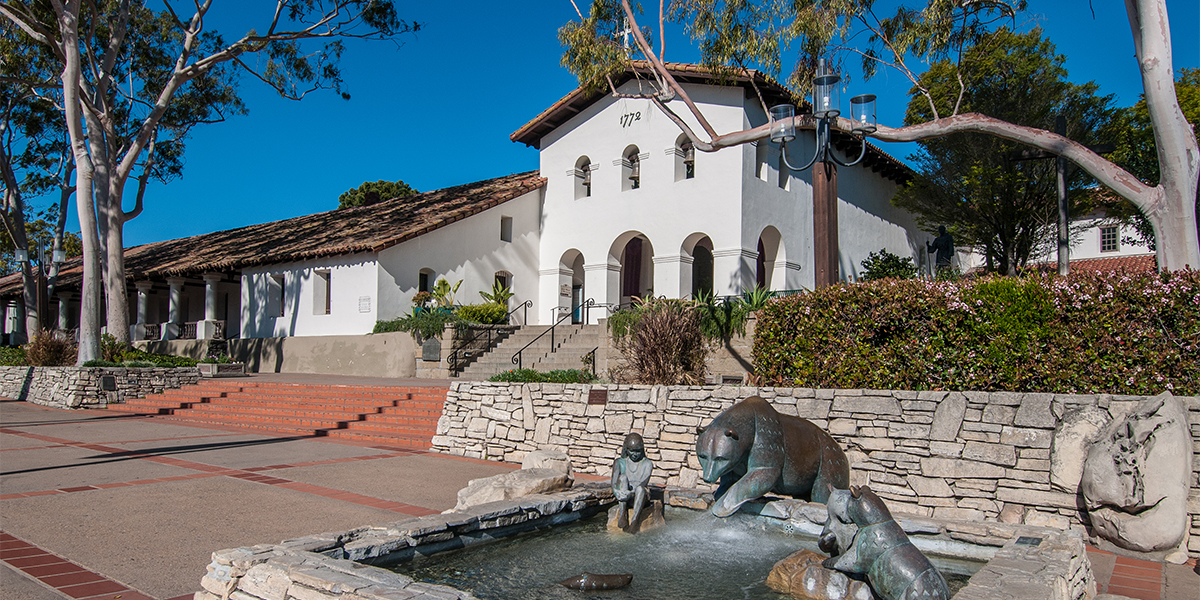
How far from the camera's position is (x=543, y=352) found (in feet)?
58.7

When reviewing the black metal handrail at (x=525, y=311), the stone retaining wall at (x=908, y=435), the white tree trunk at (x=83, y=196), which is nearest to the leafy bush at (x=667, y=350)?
the stone retaining wall at (x=908, y=435)

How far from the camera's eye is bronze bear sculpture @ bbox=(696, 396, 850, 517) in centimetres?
519

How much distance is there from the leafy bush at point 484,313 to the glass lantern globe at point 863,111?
12.8 meters

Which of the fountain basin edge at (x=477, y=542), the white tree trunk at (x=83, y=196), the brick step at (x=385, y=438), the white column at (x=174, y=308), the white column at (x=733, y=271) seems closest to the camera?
the fountain basin edge at (x=477, y=542)

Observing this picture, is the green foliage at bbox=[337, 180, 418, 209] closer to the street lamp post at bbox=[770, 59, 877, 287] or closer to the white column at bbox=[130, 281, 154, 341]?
the white column at bbox=[130, 281, 154, 341]

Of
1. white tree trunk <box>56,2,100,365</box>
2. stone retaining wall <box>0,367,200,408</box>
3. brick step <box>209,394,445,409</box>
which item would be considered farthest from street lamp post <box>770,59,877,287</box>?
white tree trunk <box>56,2,100,365</box>

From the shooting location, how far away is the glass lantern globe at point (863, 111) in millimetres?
9875

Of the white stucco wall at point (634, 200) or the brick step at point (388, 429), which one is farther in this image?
the white stucco wall at point (634, 200)

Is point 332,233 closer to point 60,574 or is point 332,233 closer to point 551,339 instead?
point 551,339

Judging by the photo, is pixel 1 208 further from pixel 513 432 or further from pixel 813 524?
pixel 813 524

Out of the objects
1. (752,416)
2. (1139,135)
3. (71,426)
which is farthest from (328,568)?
(1139,135)

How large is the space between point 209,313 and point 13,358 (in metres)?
6.22

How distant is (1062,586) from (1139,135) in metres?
21.8

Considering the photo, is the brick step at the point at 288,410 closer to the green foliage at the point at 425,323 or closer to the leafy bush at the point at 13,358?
the green foliage at the point at 425,323
